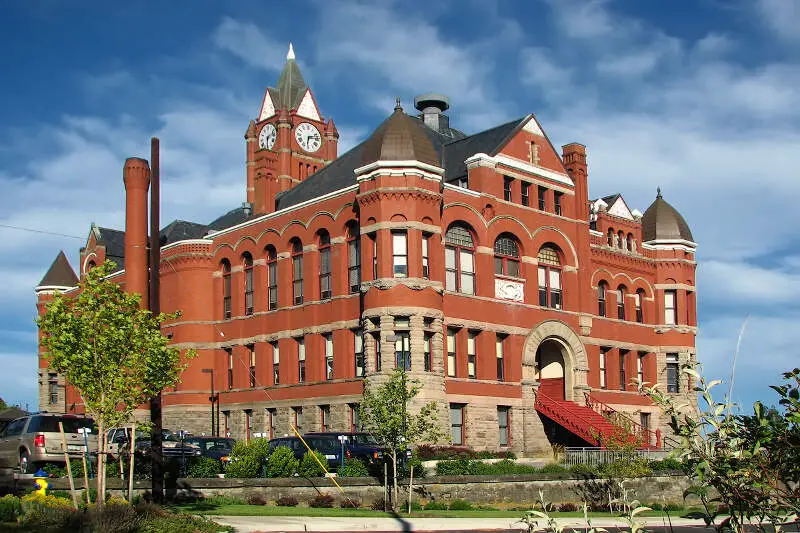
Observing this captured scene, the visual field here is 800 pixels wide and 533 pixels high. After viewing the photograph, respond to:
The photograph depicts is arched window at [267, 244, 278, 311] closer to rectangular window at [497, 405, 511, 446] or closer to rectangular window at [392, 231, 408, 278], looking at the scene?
rectangular window at [392, 231, 408, 278]

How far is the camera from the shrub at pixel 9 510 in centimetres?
2038

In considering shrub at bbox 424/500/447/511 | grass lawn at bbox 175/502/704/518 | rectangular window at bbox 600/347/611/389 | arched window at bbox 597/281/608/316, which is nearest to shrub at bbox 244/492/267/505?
grass lawn at bbox 175/502/704/518

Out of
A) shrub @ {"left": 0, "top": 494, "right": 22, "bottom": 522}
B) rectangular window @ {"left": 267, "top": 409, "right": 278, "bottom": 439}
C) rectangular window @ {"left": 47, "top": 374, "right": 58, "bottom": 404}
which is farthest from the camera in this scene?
rectangular window @ {"left": 47, "top": 374, "right": 58, "bottom": 404}

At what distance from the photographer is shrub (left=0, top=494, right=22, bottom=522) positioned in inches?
802

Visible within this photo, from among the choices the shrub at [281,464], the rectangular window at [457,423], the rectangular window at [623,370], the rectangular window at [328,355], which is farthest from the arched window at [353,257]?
the rectangular window at [623,370]

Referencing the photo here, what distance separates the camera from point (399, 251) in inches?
1732

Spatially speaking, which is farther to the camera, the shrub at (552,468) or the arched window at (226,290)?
the arched window at (226,290)

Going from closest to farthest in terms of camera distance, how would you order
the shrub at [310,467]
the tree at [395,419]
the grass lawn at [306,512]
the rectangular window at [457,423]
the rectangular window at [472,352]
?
the grass lawn at [306,512] → the tree at [395,419] → the shrub at [310,467] → the rectangular window at [457,423] → the rectangular window at [472,352]

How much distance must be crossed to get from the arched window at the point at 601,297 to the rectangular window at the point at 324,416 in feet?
57.8

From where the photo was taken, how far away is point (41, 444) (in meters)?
30.5

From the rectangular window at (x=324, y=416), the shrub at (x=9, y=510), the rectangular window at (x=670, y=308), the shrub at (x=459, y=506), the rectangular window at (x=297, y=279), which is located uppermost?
the rectangular window at (x=297, y=279)

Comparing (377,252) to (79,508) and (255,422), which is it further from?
(79,508)

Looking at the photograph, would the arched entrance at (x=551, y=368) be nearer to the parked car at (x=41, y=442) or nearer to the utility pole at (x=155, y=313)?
the parked car at (x=41, y=442)

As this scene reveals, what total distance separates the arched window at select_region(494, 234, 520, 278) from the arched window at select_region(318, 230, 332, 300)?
8.35 m
